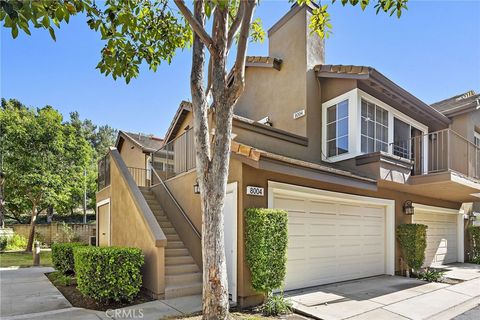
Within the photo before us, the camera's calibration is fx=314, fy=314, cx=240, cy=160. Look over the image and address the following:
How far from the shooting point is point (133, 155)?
18.7m

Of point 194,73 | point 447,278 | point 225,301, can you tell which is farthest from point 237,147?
point 447,278

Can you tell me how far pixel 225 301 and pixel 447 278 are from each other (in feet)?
27.8

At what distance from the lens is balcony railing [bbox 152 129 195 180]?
9463mm

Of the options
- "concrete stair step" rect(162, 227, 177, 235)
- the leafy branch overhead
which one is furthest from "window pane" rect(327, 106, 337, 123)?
"concrete stair step" rect(162, 227, 177, 235)

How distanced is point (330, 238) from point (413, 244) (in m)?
3.40

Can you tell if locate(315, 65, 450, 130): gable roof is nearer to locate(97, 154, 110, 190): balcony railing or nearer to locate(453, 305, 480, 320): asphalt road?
locate(453, 305, 480, 320): asphalt road

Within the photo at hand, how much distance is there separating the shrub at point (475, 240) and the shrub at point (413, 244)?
638cm

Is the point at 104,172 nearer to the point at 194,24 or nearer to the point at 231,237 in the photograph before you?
the point at 231,237

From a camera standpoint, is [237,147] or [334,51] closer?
[237,147]

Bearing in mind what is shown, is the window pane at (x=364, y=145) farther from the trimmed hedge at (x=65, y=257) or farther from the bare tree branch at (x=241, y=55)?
the trimmed hedge at (x=65, y=257)

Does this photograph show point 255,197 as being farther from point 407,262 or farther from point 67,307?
point 407,262

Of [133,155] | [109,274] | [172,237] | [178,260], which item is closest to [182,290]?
[178,260]

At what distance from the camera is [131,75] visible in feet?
20.0

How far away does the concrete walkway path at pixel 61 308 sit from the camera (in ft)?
19.3
